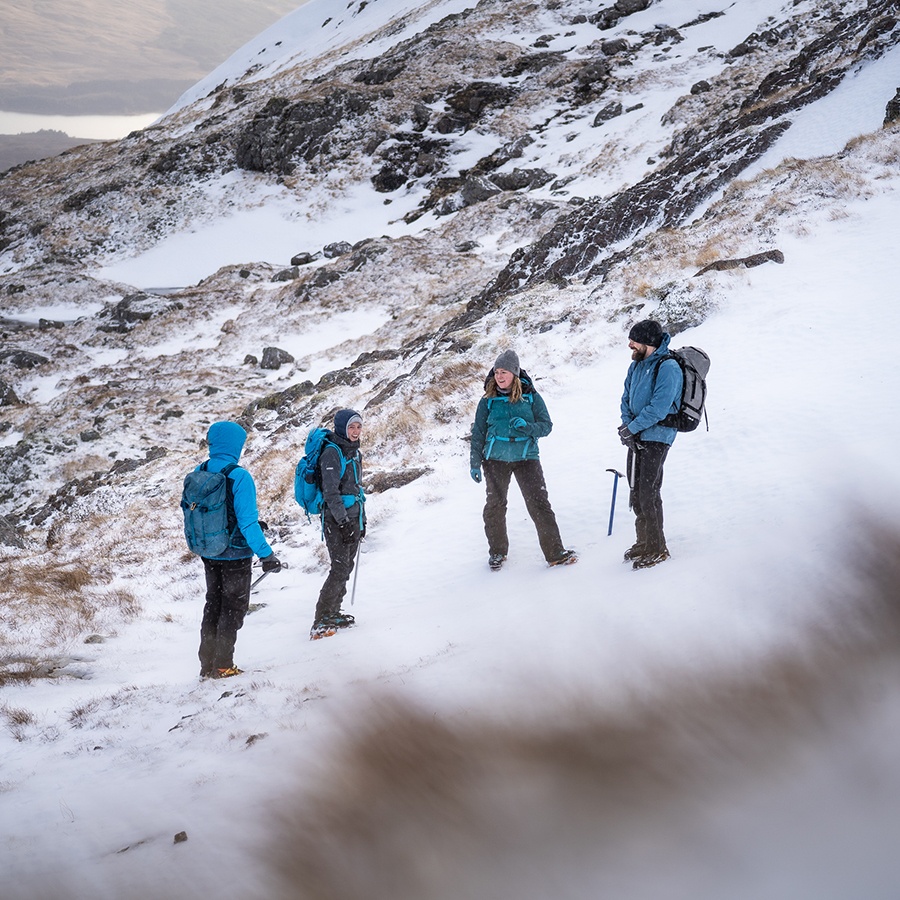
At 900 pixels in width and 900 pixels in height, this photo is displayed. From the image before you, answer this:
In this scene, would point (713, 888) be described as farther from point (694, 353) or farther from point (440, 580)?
point (440, 580)

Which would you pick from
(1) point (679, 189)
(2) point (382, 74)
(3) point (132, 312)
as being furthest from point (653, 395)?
(2) point (382, 74)

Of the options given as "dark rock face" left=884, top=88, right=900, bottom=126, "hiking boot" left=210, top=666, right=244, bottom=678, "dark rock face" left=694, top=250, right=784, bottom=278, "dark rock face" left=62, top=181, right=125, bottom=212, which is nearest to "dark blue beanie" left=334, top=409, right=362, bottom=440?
"hiking boot" left=210, top=666, right=244, bottom=678

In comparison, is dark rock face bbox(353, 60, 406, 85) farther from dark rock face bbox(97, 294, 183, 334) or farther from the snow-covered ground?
the snow-covered ground

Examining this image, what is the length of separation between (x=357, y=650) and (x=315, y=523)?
5.39 m

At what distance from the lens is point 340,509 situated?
594 centimetres

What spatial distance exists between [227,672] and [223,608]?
1.76 feet

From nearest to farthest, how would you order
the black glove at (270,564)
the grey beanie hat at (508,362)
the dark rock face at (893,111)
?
1. the black glove at (270,564)
2. the grey beanie hat at (508,362)
3. the dark rock face at (893,111)

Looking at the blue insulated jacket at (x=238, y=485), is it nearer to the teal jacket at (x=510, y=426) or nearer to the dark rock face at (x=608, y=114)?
the teal jacket at (x=510, y=426)

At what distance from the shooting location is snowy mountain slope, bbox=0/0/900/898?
3172 mm

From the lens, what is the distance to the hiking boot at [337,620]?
6340mm

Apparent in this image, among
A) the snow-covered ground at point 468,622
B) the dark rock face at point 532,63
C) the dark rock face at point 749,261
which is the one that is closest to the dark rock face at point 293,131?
the dark rock face at point 532,63

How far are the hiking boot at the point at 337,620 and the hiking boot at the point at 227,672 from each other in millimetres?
968

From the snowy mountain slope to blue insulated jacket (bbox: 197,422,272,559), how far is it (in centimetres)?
110

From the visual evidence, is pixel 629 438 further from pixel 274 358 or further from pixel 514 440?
pixel 274 358
